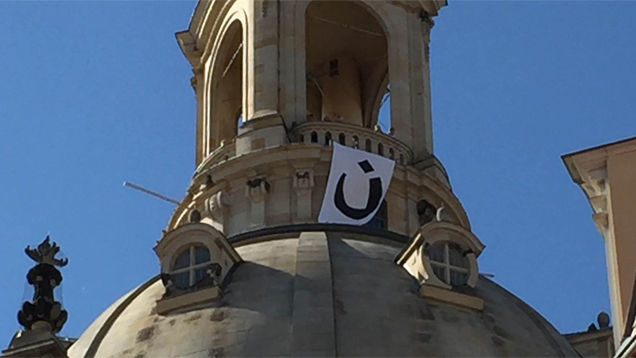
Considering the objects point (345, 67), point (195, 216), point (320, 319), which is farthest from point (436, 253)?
point (345, 67)

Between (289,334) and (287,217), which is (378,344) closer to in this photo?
(289,334)

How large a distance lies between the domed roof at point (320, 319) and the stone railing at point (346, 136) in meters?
3.90

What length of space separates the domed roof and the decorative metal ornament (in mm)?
2080

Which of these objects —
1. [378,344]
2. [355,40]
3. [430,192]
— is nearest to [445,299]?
[378,344]

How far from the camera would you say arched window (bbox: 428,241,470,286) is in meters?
47.3

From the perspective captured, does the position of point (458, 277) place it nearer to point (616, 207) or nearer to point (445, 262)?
point (445, 262)

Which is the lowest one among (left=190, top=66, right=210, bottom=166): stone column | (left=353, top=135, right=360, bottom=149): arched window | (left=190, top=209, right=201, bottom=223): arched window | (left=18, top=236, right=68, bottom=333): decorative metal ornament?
(left=18, top=236, right=68, bottom=333): decorative metal ornament

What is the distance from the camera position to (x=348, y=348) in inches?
1741

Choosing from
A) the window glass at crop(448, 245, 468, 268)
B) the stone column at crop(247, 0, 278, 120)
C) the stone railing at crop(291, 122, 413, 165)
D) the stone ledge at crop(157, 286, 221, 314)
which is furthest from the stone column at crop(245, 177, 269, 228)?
the window glass at crop(448, 245, 468, 268)

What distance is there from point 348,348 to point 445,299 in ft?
10.2

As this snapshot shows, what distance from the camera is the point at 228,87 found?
57125 mm

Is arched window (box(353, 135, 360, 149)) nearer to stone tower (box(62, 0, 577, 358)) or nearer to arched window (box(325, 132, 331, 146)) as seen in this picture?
stone tower (box(62, 0, 577, 358))

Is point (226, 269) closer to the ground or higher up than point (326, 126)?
closer to the ground

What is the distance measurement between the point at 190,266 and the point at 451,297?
5067mm
